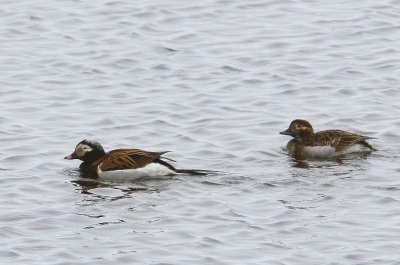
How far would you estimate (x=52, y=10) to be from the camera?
85.9 ft

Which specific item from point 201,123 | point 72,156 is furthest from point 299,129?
point 72,156

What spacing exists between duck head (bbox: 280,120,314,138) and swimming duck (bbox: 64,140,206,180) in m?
2.01

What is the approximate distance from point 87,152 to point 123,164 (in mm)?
627

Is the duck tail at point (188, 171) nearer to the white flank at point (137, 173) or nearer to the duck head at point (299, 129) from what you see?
the white flank at point (137, 173)

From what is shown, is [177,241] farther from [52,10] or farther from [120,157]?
[52,10]

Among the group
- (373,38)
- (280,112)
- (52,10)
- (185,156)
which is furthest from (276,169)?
(52,10)

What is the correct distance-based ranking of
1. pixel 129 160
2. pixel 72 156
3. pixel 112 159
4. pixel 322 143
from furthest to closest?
pixel 322 143 < pixel 72 156 < pixel 112 159 < pixel 129 160

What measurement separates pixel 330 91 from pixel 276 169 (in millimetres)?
4237

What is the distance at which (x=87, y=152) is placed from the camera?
681 inches

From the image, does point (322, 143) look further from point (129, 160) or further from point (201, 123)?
point (129, 160)

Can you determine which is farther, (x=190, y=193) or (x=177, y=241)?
(x=190, y=193)

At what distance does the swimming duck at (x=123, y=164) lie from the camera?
1691cm

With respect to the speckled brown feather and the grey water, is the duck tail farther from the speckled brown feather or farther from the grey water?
the speckled brown feather

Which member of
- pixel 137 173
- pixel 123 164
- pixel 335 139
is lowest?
pixel 137 173
